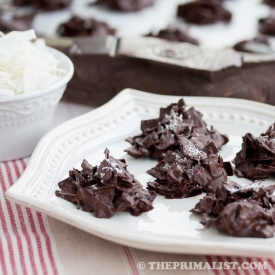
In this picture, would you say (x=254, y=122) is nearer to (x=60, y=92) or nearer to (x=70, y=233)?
(x=60, y=92)

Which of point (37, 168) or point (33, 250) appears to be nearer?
point (33, 250)

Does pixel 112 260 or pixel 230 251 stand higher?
pixel 230 251

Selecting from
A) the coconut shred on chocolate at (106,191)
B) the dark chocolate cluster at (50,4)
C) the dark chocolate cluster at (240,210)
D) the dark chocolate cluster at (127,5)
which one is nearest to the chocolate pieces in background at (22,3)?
the dark chocolate cluster at (50,4)

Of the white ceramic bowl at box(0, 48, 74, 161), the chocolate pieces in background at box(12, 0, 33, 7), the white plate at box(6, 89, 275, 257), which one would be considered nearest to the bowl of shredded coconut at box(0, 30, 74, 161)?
the white ceramic bowl at box(0, 48, 74, 161)

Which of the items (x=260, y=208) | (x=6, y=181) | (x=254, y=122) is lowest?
(x=6, y=181)

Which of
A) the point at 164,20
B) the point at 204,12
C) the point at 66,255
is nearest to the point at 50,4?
the point at 164,20

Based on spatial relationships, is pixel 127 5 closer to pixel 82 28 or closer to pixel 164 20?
pixel 164 20

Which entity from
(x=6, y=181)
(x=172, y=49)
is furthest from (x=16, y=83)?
(x=172, y=49)
